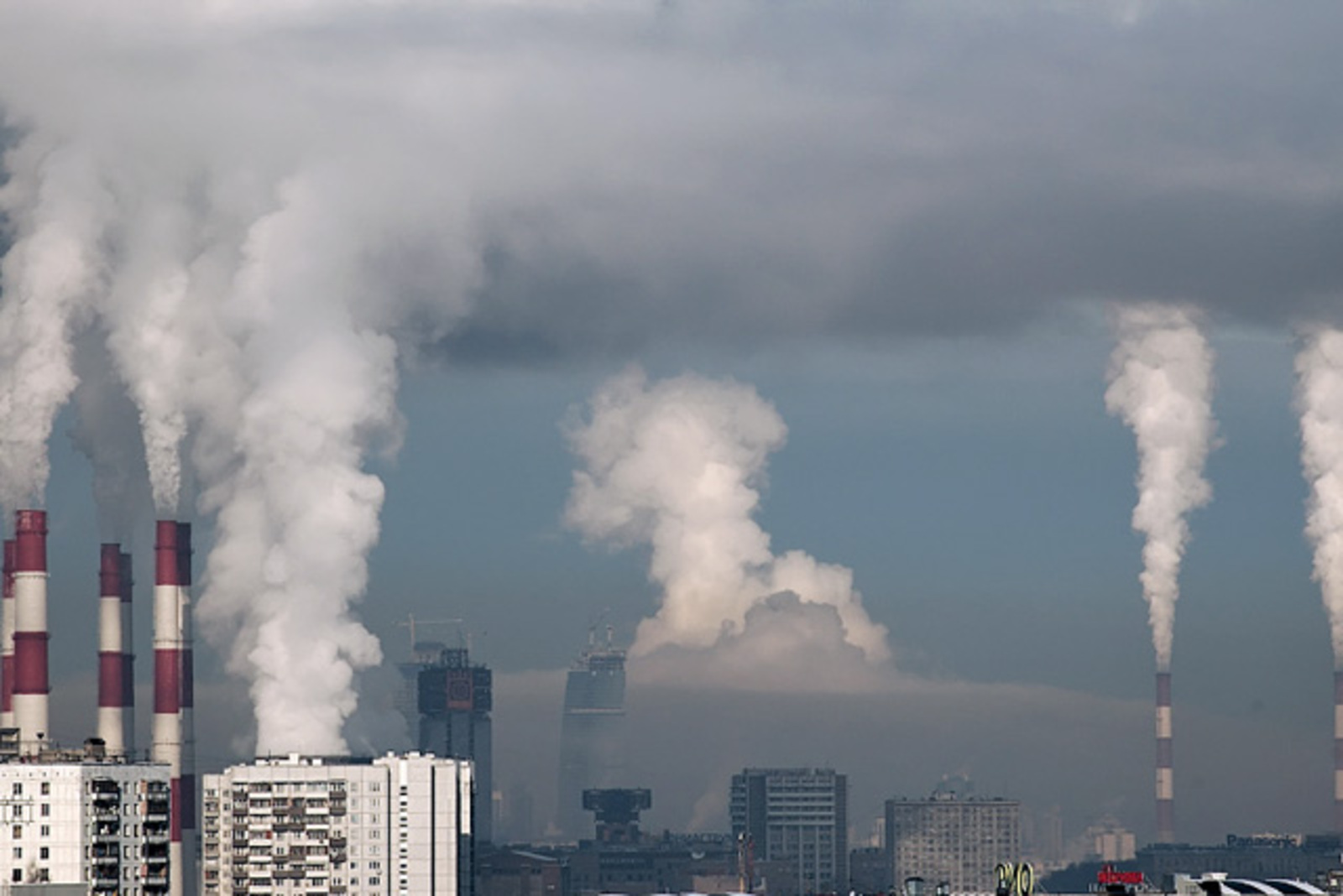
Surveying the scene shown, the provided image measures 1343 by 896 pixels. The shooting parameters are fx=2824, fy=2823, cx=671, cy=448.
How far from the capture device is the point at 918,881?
139m

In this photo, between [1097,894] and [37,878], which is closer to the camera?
[1097,894]

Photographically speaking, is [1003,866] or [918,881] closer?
[1003,866]

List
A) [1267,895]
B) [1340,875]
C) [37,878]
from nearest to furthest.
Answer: [1267,895], [1340,875], [37,878]

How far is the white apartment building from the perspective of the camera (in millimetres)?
191750

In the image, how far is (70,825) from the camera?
194 metres

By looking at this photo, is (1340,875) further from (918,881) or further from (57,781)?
(57,781)

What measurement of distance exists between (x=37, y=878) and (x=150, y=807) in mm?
12386

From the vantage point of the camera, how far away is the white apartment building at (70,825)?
19175 cm

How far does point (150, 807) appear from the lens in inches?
7859

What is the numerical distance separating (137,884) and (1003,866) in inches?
3408

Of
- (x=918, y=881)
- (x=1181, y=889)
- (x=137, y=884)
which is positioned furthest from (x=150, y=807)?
(x=1181, y=889)

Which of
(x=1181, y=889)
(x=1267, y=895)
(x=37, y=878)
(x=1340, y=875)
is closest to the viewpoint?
(x=1267, y=895)

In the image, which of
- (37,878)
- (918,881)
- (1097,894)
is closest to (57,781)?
(37,878)

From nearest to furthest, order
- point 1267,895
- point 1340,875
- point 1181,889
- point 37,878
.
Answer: point 1267,895
point 1181,889
point 1340,875
point 37,878
